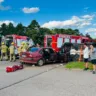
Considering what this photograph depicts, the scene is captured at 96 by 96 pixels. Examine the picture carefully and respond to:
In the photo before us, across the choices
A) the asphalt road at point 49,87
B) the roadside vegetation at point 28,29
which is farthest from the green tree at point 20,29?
the asphalt road at point 49,87

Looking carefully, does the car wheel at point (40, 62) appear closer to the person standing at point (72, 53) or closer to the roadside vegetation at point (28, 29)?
the person standing at point (72, 53)

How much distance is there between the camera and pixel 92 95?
9.74 metres

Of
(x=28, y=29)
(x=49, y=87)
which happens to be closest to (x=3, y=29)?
(x=28, y=29)

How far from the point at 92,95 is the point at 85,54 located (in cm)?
824

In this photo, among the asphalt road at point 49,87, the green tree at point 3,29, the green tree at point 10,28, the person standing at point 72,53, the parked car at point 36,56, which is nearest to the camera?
the asphalt road at point 49,87

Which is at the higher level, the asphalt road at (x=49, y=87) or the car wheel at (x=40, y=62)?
the car wheel at (x=40, y=62)

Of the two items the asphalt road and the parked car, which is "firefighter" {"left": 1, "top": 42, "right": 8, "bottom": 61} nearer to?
the parked car


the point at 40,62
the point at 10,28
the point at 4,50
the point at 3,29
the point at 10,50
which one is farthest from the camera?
the point at 10,28

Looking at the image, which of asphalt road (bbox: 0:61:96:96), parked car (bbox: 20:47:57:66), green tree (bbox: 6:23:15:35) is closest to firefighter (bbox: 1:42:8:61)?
parked car (bbox: 20:47:57:66)

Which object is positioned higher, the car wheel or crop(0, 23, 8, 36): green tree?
crop(0, 23, 8, 36): green tree

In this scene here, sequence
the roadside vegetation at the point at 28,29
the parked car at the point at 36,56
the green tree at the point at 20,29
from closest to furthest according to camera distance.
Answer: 1. the parked car at the point at 36,56
2. the roadside vegetation at the point at 28,29
3. the green tree at the point at 20,29

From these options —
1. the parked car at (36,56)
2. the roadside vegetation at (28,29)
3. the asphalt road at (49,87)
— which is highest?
the roadside vegetation at (28,29)

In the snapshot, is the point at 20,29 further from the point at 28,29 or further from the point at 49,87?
the point at 49,87

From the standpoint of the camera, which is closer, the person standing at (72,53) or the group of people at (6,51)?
the person standing at (72,53)
